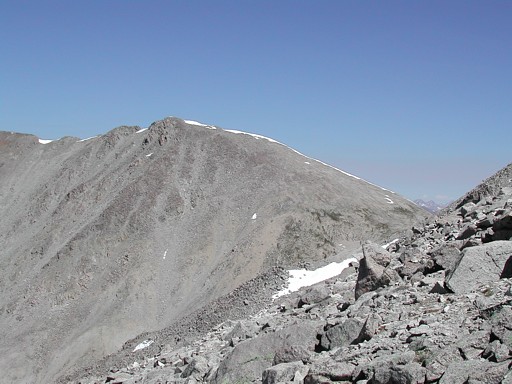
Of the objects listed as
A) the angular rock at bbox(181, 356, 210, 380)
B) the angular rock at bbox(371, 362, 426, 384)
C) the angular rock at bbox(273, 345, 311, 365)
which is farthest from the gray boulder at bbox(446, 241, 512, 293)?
the angular rock at bbox(181, 356, 210, 380)

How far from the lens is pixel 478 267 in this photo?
14.6 meters

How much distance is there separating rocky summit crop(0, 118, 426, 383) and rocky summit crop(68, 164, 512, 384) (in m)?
10.5

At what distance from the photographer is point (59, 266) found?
7806 cm

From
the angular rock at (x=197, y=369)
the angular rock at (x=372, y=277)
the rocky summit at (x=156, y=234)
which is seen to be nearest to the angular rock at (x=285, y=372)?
the angular rock at (x=197, y=369)

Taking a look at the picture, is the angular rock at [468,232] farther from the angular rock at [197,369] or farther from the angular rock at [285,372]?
the angular rock at [197,369]

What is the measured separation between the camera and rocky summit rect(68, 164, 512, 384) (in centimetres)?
1021

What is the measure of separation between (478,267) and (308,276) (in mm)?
20357

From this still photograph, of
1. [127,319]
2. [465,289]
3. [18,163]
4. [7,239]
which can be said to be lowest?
[127,319]

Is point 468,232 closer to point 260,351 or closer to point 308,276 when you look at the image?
point 260,351

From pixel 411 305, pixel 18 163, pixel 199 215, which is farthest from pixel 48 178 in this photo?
pixel 411 305

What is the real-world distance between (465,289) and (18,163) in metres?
122

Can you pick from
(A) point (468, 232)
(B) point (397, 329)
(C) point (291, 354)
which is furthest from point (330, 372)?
(A) point (468, 232)

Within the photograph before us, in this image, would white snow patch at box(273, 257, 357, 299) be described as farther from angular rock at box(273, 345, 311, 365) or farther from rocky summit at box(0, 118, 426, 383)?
angular rock at box(273, 345, 311, 365)

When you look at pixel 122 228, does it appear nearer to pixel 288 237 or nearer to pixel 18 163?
pixel 288 237
